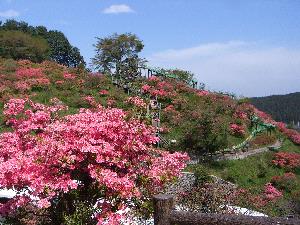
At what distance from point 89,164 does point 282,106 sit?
361 feet

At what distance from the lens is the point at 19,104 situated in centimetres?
905

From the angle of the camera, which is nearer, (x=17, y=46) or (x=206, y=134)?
(x=206, y=134)

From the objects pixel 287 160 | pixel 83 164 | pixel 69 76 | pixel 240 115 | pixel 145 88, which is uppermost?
pixel 69 76

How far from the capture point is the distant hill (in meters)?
102

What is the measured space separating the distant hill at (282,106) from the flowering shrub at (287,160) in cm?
7156

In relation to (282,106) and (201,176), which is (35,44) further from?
(282,106)

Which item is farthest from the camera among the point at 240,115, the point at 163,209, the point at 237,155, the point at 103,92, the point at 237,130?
the point at 240,115

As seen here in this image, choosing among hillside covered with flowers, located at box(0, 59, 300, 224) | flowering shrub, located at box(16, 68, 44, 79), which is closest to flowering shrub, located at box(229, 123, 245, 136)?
flowering shrub, located at box(16, 68, 44, 79)

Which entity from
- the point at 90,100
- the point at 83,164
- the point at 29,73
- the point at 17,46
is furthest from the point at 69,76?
the point at 83,164

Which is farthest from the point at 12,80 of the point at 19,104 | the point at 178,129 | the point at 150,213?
the point at 150,213

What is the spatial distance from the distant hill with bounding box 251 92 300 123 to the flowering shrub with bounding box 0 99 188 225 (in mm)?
94461

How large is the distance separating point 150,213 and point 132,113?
1715 millimetres

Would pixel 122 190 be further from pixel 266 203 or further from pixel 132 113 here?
pixel 266 203

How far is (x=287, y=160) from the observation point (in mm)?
28734
